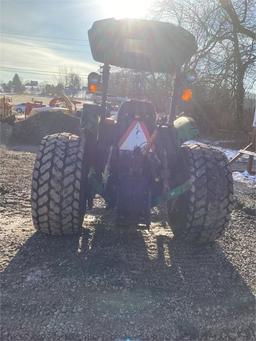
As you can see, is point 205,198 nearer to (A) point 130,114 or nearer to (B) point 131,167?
(B) point 131,167

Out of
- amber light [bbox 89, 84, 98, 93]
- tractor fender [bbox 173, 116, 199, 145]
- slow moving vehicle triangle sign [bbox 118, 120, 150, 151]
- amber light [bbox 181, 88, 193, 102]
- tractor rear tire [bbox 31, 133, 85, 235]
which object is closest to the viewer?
tractor rear tire [bbox 31, 133, 85, 235]

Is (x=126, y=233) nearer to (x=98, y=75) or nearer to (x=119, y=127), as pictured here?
(x=119, y=127)

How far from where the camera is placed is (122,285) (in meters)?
3.33

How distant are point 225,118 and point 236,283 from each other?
1871 cm

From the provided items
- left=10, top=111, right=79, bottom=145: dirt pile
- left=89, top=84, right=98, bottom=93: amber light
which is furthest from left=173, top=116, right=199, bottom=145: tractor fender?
left=10, top=111, right=79, bottom=145: dirt pile

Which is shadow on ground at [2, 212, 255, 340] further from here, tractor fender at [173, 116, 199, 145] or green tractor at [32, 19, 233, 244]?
tractor fender at [173, 116, 199, 145]

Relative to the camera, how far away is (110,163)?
167 inches

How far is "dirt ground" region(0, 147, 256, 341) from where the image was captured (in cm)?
276

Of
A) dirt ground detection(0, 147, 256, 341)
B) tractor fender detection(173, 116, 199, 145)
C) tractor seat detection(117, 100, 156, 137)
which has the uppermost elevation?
tractor seat detection(117, 100, 156, 137)

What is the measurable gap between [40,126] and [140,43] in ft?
30.7

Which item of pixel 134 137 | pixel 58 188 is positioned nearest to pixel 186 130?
pixel 134 137

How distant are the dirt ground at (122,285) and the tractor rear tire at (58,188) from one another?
0.26 metres

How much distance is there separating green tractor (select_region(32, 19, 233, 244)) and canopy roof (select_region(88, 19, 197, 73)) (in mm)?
11

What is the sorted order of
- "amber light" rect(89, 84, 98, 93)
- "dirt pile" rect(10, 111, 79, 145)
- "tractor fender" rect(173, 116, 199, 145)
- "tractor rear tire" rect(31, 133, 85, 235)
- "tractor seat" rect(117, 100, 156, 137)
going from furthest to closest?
1. "dirt pile" rect(10, 111, 79, 145)
2. "tractor fender" rect(173, 116, 199, 145)
3. "amber light" rect(89, 84, 98, 93)
4. "tractor seat" rect(117, 100, 156, 137)
5. "tractor rear tire" rect(31, 133, 85, 235)
